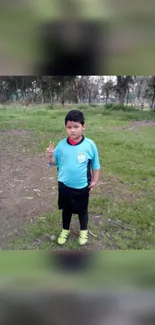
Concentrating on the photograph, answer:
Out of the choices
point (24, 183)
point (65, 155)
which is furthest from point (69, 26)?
point (24, 183)

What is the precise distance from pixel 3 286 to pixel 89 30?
0.44 meters

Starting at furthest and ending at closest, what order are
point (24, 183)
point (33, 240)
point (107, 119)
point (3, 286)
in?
point (107, 119), point (24, 183), point (33, 240), point (3, 286)

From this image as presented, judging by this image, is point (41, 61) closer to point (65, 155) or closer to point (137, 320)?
point (137, 320)

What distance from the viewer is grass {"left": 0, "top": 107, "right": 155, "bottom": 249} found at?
2195 mm

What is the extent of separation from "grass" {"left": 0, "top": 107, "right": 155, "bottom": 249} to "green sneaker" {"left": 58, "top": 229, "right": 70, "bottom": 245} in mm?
41

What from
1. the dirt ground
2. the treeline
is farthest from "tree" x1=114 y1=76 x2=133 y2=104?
the dirt ground

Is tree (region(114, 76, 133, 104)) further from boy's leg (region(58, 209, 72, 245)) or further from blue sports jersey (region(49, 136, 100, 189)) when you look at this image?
boy's leg (region(58, 209, 72, 245))

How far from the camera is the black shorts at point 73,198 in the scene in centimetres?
186

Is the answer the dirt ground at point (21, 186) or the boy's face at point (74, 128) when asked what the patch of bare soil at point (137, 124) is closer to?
the dirt ground at point (21, 186)

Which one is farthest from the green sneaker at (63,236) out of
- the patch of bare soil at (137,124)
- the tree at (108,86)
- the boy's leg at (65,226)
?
the patch of bare soil at (137,124)

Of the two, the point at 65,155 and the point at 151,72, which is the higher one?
the point at 151,72

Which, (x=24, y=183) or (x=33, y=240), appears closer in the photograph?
(x=33, y=240)

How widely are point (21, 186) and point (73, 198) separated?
1.73 m

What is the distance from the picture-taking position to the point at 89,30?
0.40m
